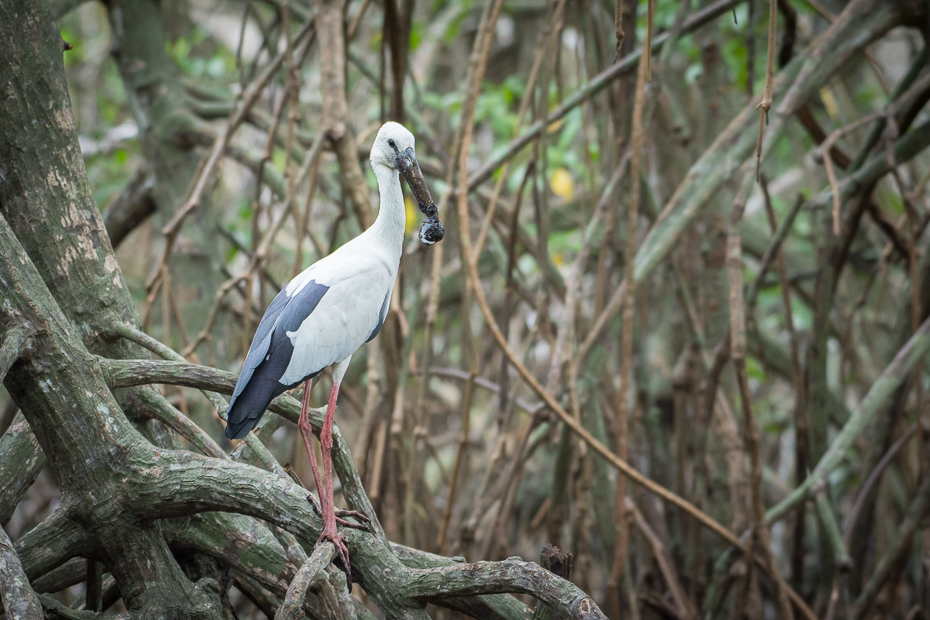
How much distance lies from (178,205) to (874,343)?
3.97m

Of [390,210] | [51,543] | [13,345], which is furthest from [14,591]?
[390,210]

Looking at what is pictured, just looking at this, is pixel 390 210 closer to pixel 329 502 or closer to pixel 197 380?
pixel 197 380

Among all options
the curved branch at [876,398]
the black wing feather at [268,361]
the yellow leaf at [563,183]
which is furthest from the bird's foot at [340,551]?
the yellow leaf at [563,183]

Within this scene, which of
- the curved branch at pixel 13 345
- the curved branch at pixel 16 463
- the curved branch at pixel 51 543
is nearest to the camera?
the curved branch at pixel 13 345

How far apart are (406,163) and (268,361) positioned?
22.9 inches

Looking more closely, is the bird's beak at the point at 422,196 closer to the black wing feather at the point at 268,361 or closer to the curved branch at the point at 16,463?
the black wing feather at the point at 268,361

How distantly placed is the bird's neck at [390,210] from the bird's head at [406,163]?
0.02 metres

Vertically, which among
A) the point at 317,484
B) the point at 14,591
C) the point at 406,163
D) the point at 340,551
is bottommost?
the point at 14,591

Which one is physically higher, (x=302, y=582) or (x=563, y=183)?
(x=563, y=183)

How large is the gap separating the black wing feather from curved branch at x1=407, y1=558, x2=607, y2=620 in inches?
19.8

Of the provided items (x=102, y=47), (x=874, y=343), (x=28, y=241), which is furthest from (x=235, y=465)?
(x=102, y=47)

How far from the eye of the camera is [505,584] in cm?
148

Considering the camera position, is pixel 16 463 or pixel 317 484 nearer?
pixel 317 484

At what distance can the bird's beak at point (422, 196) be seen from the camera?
1.76 meters
